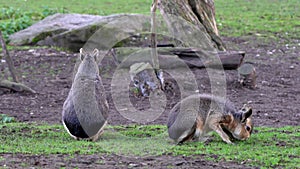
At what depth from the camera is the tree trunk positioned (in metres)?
11.6

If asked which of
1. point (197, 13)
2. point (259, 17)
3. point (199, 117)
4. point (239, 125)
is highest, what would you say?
point (197, 13)

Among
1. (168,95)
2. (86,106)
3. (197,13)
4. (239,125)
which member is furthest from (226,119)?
(197,13)

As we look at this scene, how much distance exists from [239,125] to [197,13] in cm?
564

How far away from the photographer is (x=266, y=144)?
22.2 feet

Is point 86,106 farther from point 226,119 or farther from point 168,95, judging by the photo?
point 168,95

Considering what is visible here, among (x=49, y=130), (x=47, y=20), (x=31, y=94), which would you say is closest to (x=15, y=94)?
(x=31, y=94)

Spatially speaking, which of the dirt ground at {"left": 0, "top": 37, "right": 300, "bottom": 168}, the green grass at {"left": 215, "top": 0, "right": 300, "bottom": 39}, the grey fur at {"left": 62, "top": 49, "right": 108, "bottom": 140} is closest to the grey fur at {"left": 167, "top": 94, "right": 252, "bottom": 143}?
the dirt ground at {"left": 0, "top": 37, "right": 300, "bottom": 168}

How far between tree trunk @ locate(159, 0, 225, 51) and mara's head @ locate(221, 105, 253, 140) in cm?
503

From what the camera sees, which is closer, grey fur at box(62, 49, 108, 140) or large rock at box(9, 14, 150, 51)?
grey fur at box(62, 49, 108, 140)

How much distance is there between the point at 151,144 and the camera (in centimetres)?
674

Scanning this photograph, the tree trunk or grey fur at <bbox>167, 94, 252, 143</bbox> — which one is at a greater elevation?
the tree trunk

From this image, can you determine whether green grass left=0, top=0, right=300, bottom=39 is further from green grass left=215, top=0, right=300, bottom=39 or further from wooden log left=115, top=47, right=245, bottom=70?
wooden log left=115, top=47, right=245, bottom=70

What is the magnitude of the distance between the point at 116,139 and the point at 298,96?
4351 mm

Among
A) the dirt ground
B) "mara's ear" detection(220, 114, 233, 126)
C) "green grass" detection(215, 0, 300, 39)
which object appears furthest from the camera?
"green grass" detection(215, 0, 300, 39)
